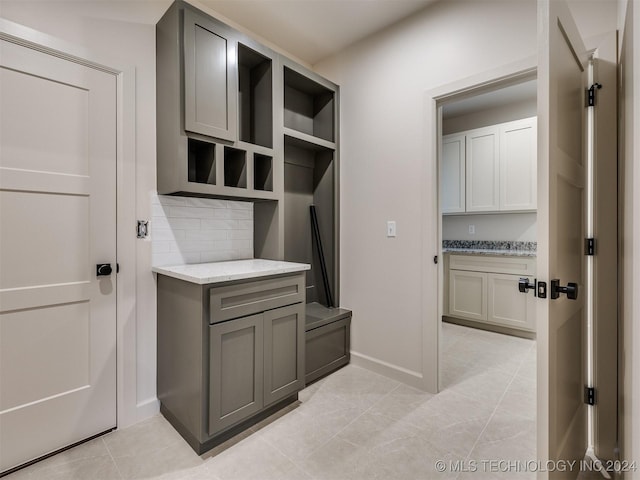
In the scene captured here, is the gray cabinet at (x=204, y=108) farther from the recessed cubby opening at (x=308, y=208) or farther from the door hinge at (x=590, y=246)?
the door hinge at (x=590, y=246)

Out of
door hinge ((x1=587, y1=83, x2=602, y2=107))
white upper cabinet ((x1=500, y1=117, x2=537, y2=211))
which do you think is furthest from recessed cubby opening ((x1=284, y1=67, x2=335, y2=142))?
white upper cabinet ((x1=500, y1=117, x2=537, y2=211))

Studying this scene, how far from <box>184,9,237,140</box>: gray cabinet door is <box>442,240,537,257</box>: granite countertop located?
3256 mm

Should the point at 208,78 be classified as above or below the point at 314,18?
below

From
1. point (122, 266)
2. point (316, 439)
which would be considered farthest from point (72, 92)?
point (316, 439)

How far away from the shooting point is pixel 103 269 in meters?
1.79

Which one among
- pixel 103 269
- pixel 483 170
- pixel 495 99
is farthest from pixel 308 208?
pixel 495 99

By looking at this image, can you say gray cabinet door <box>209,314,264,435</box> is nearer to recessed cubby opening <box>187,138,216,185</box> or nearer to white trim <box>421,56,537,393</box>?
recessed cubby opening <box>187,138,216,185</box>

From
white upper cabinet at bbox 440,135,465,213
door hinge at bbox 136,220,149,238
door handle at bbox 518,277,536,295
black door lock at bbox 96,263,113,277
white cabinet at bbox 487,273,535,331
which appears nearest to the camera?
door handle at bbox 518,277,536,295

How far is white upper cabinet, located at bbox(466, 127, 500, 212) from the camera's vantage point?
3.82 m

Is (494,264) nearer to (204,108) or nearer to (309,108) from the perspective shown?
(309,108)

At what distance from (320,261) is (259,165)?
1047mm

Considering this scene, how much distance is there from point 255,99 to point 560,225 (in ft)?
7.05

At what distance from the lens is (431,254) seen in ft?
7.45

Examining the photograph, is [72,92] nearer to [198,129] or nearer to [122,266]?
[198,129]
